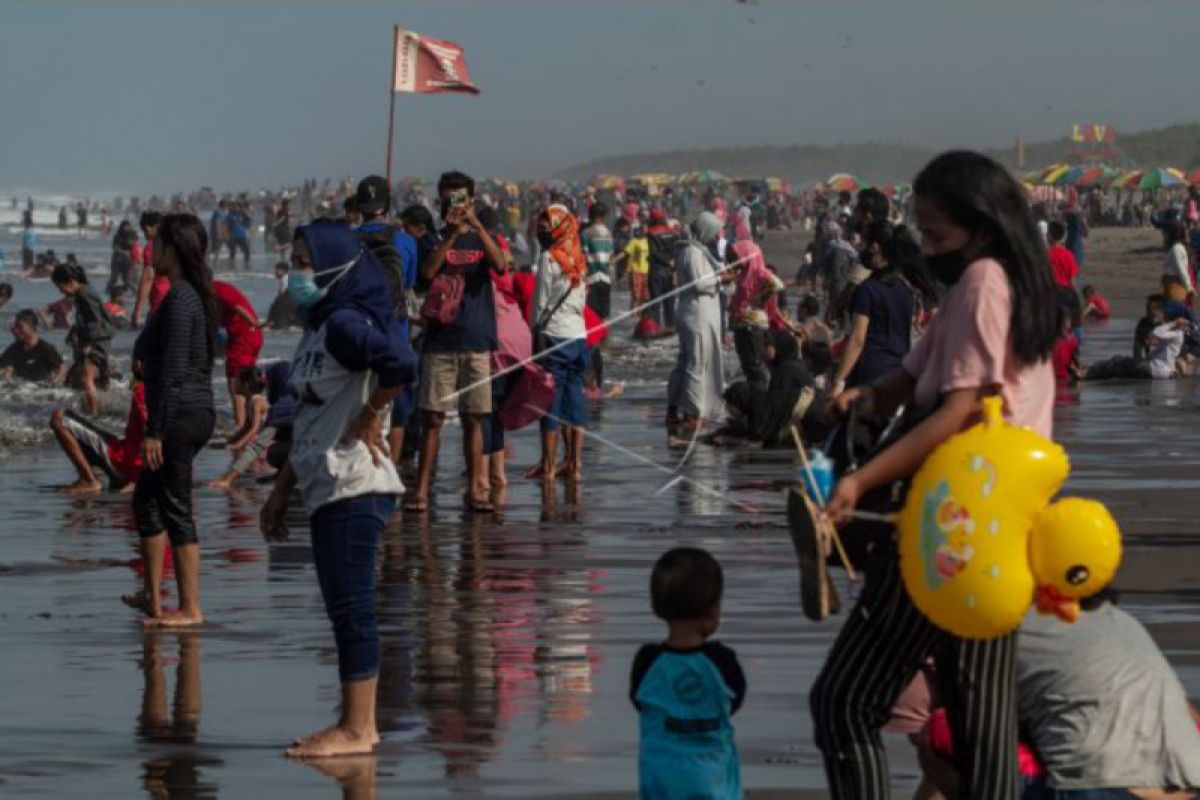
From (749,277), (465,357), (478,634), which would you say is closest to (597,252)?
(749,277)

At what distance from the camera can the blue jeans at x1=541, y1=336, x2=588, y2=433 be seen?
52.5 feet

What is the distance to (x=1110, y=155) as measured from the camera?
487 ft

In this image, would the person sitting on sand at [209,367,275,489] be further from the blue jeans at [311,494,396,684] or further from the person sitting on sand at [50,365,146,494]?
the blue jeans at [311,494,396,684]

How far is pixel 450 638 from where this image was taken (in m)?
9.98

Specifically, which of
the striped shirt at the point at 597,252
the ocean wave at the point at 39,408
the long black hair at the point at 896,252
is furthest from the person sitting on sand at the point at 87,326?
the long black hair at the point at 896,252

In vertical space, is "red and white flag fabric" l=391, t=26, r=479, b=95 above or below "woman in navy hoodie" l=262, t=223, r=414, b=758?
above

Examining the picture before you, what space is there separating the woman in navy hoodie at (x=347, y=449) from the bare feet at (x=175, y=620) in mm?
2414

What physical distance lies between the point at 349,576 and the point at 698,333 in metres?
11.1

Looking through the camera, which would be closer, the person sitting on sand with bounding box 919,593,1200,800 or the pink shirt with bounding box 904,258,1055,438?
the pink shirt with bounding box 904,258,1055,438

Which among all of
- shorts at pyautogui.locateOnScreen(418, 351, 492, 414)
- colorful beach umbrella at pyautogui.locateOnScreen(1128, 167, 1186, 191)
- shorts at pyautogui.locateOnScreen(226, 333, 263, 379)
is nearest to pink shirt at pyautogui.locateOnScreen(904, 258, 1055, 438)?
shorts at pyautogui.locateOnScreen(418, 351, 492, 414)

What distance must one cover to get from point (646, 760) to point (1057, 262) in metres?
18.3

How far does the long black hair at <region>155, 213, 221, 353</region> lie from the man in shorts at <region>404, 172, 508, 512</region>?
4019mm

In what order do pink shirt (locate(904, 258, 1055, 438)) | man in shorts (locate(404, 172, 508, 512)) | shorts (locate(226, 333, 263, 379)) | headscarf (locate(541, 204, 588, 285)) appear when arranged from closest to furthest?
1. pink shirt (locate(904, 258, 1055, 438))
2. man in shorts (locate(404, 172, 508, 512))
3. headscarf (locate(541, 204, 588, 285))
4. shorts (locate(226, 333, 263, 379))

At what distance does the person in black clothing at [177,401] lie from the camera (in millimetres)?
10195
